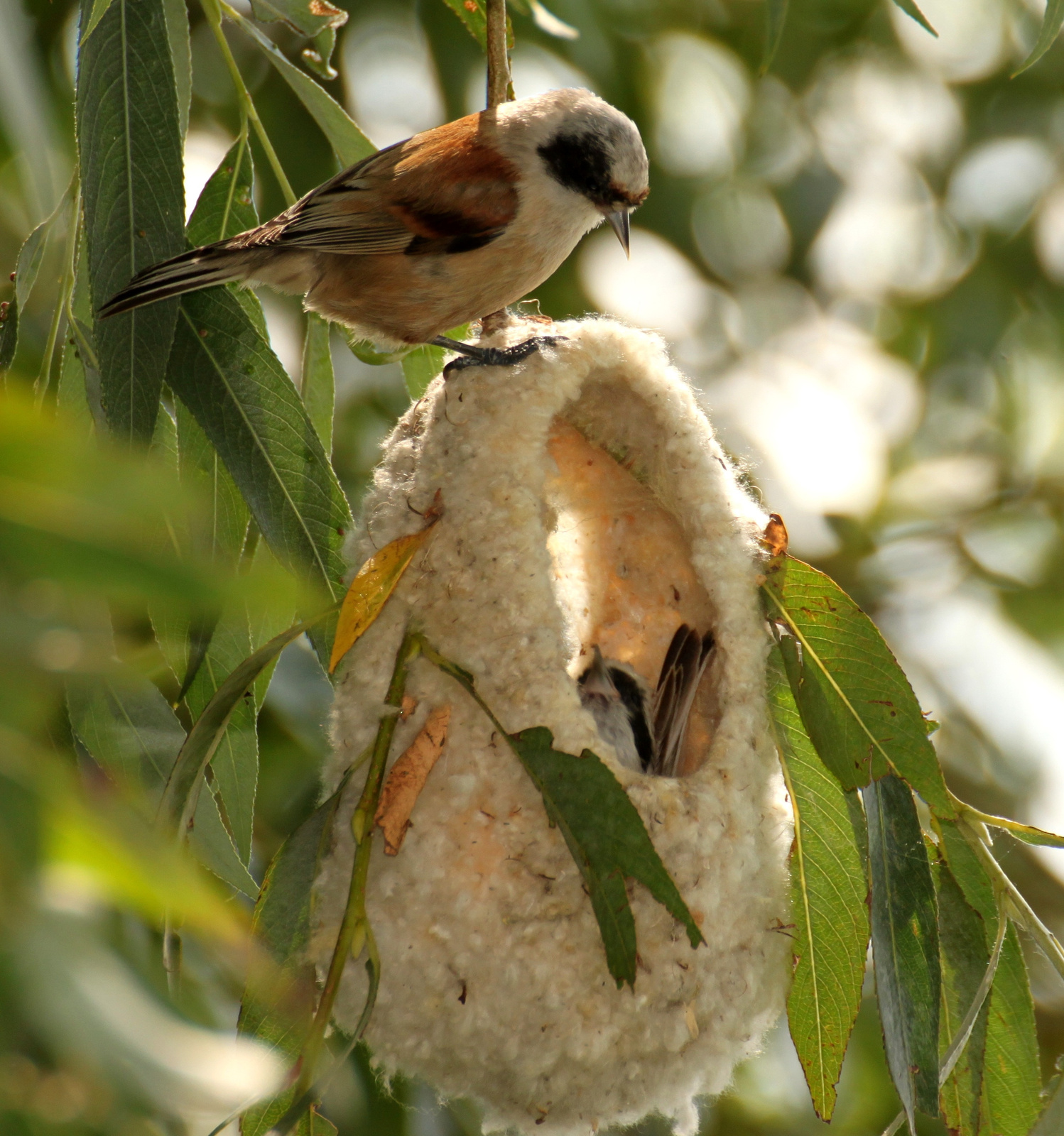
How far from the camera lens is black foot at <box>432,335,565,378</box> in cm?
203

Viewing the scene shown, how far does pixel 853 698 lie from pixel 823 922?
0.36 meters

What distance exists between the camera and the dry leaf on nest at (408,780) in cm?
176

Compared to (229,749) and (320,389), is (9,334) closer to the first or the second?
(320,389)

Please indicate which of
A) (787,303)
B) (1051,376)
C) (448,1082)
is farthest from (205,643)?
(1051,376)

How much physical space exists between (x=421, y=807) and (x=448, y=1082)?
1.36 feet

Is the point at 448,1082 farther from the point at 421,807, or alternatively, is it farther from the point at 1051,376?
the point at 1051,376

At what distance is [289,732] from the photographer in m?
3.82

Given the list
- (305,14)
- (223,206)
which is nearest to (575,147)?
(305,14)

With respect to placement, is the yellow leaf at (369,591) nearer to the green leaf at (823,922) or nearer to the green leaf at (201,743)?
the green leaf at (201,743)

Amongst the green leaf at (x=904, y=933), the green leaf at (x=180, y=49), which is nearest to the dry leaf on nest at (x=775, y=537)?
the green leaf at (x=904, y=933)

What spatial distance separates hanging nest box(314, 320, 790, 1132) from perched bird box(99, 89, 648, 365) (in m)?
0.37

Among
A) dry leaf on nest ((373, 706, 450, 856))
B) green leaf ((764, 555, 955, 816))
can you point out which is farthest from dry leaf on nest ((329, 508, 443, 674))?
green leaf ((764, 555, 955, 816))

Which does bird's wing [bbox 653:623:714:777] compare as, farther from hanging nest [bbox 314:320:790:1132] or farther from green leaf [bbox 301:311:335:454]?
green leaf [bbox 301:311:335:454]

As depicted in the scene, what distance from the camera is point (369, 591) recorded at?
1827 mm
